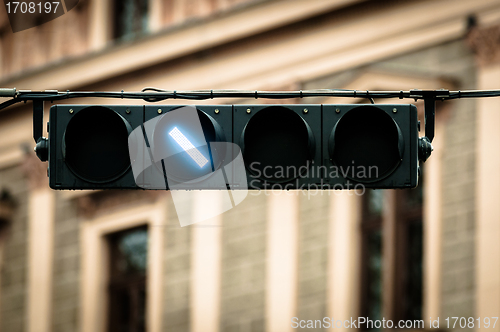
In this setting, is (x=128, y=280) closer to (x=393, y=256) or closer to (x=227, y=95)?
(x=393, y=256)

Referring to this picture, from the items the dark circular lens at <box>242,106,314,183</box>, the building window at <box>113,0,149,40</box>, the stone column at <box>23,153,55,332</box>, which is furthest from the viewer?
the building window at <box>113,0,149,40</box>

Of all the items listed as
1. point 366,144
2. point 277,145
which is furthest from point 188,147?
point 366,144

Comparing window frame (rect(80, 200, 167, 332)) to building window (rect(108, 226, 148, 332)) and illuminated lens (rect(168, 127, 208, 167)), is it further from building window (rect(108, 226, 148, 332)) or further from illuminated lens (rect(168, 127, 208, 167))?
illuminated lens (rect(168, 127, 208, 167))

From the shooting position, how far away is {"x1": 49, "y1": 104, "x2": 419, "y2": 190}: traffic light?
5.88 metres

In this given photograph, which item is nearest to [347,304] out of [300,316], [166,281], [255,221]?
[300,316]

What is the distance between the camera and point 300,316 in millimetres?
14812

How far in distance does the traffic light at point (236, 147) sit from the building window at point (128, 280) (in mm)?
10912

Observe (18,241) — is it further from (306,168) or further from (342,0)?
(306,168)

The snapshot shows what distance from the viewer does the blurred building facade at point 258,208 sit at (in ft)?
45.9

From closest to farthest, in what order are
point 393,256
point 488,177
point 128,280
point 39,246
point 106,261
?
point 488,177 < point 393,256 < point 128,280 < point 106,261 < point 39,246

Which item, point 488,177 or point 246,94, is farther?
point 488,177

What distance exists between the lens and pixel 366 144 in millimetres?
5941

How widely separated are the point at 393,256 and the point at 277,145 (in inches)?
344

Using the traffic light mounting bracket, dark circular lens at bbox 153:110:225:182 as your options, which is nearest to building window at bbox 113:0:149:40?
the traffic light mounting bracket
